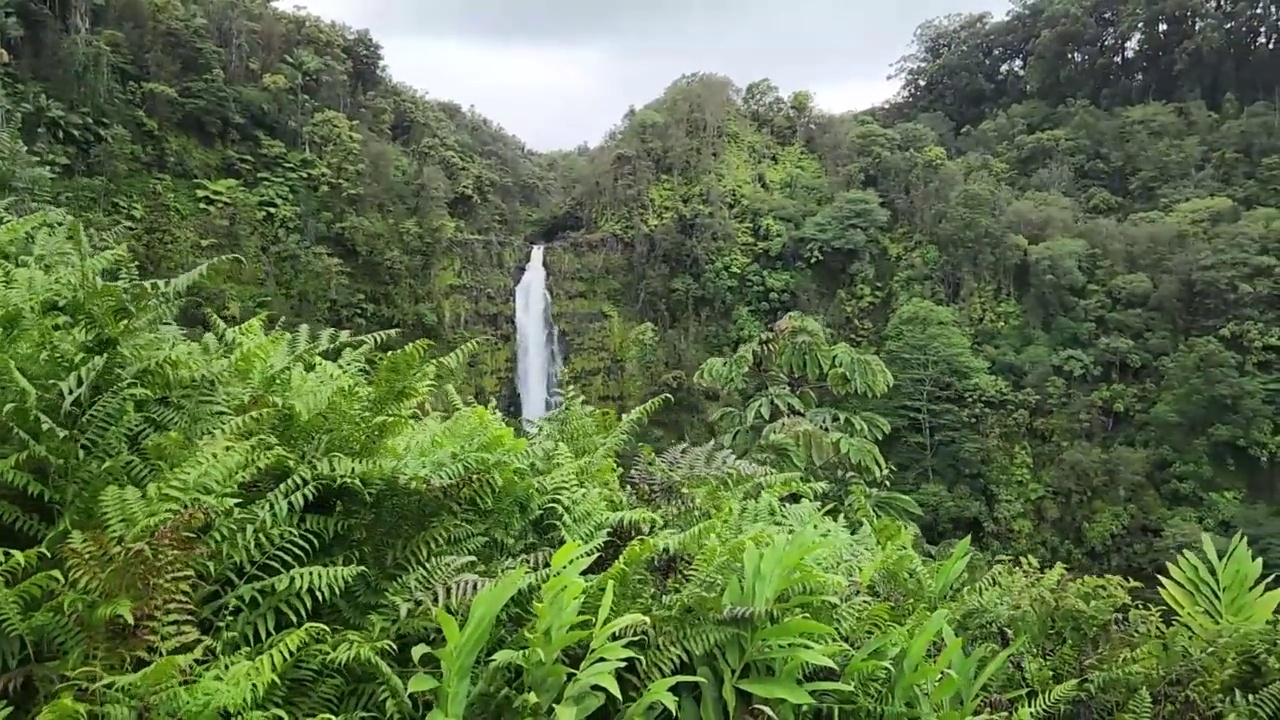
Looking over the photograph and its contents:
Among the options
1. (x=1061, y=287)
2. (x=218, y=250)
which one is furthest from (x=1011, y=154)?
(x=218, y=250)

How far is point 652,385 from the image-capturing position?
18547 mm

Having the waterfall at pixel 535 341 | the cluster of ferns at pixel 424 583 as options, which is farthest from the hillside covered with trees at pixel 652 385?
the waterfall at pixel 535 341

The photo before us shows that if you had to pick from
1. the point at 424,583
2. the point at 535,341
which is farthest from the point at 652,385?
the point at 424,583

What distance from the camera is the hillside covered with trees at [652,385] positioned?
1616 millimetres

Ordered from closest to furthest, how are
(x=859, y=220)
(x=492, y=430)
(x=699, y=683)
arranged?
(x=699, y=683)
(x=492, y=430)
(x=859, y=220)

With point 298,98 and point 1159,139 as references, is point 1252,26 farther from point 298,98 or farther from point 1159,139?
point 298,98

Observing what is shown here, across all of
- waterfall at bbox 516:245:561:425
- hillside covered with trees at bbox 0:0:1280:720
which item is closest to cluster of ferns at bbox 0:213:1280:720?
hillside covered with trees at bbox 0:0:1280:720

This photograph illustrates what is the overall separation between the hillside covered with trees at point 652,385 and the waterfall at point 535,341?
0.53m

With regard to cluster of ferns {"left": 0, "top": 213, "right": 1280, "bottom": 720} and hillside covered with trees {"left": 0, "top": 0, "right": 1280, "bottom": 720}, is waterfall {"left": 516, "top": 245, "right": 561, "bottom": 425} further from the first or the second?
cluster of ferns {"left": 0, "top": 213, "right": 1280, "bottom": 720}

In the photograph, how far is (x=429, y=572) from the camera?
1.73 meters

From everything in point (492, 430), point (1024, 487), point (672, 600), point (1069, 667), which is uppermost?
point (492, 430)

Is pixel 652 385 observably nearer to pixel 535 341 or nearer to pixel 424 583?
pixel 535 341

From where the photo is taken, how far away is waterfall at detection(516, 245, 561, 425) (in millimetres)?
17938

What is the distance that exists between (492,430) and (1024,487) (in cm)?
1616
